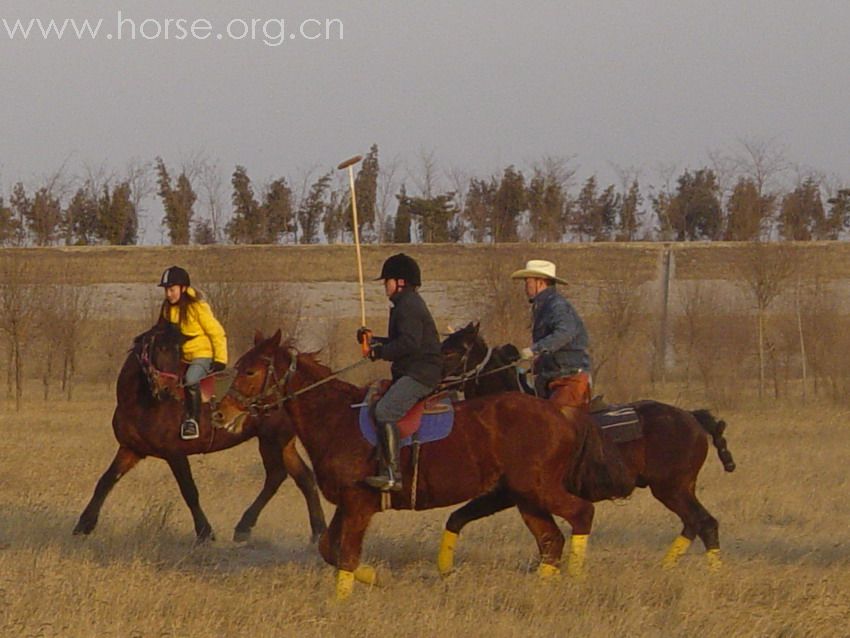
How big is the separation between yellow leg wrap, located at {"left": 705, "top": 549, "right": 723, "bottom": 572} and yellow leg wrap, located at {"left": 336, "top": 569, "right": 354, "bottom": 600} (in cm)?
268

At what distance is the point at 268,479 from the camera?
1110cm

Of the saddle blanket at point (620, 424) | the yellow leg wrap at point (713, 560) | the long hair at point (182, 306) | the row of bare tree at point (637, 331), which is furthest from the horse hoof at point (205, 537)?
the row of bare tree at point (637, 331)

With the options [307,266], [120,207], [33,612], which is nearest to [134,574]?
[33,612]

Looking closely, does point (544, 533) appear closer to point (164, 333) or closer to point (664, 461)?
point (664, 461)

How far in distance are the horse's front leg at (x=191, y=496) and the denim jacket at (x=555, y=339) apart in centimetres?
325

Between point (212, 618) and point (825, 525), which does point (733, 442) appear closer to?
point (825, 525)

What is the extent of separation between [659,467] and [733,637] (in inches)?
102

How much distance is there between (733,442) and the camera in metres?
19.8

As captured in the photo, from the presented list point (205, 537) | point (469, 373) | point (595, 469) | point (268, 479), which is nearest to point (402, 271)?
point (469, 373)

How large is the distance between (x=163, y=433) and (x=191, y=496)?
61 centimetres

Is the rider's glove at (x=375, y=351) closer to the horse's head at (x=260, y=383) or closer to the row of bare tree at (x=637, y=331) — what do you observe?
the horse's head at (x=260, y=383)

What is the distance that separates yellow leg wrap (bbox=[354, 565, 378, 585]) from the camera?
8.24 meters

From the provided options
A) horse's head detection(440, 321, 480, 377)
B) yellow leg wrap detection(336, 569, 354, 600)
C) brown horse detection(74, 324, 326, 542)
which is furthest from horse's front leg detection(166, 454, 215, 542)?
yellow leg wrap detection(336, 569, 354, 600)

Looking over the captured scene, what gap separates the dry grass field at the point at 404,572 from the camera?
7.26 m
